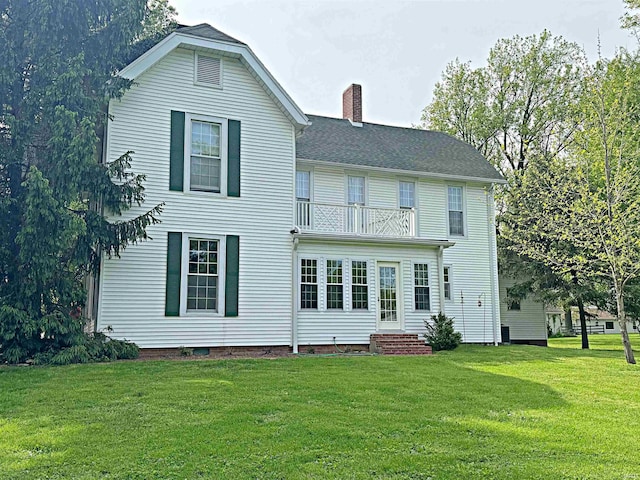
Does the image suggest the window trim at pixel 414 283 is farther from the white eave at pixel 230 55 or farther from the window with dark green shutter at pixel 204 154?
the window with dark green shutter at pixel 204 154

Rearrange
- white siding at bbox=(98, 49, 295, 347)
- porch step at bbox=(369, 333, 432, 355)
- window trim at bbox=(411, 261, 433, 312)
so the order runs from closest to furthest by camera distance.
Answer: white siding at bbox=(98, 49, 295, 347) < porch step at bbox=(369, 333, 432, 355) < window trim at bbox=(411, 261, 433, 312)

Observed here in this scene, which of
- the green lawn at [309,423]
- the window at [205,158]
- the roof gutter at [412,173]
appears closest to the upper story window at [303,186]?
the roof gutter at [412,173]

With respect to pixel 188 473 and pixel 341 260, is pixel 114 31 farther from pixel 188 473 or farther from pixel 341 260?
pixel 188 473

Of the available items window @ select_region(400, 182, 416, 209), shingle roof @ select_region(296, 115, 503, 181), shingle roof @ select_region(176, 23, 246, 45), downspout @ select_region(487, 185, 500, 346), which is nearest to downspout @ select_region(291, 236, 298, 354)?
shingle roof @ select_region(296, 115, 503, 181)

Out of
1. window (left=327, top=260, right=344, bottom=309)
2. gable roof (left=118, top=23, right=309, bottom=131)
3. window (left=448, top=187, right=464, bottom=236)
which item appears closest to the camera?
gable roof (left=118, top=23, right=309, bottom=131)

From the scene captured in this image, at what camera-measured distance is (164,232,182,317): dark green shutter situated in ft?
45.9

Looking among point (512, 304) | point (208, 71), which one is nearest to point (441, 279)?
point (512, 304)

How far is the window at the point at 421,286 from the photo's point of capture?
1747 cm

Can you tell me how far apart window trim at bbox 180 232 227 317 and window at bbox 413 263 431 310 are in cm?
622

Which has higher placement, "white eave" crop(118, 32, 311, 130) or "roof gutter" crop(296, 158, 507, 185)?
"white eave" crop(118, 32, 311, 130)

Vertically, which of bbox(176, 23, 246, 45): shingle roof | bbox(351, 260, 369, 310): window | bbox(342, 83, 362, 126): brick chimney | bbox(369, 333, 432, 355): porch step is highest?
bbox(342, 83, 362, 126): brick chimney

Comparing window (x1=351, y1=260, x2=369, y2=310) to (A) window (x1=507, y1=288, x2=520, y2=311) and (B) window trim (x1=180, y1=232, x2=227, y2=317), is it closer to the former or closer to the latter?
(B) window trim (x1=180, y1=232, x2=227, y2=317)

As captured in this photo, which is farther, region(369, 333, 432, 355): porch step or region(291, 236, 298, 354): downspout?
region(369, 333, 432, 355): porch step

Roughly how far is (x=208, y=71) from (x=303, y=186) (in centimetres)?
484
